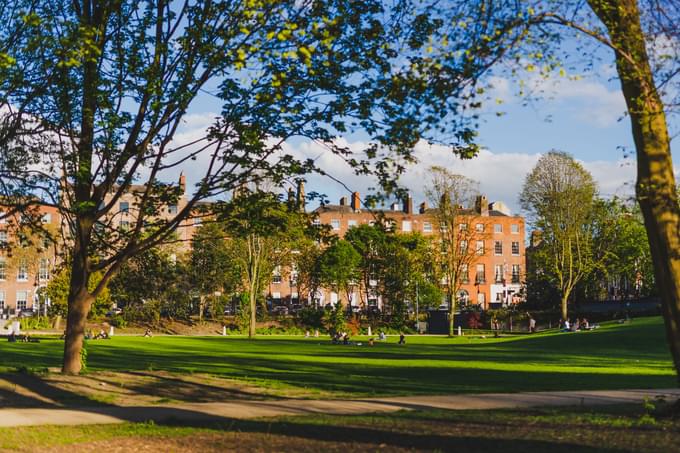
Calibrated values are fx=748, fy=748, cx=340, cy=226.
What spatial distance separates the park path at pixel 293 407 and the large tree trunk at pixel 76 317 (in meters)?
5.29

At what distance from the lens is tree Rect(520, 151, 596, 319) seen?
2640 inches

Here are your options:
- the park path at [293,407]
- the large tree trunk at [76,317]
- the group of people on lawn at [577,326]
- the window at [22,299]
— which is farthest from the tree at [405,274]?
the park path at [293,407]

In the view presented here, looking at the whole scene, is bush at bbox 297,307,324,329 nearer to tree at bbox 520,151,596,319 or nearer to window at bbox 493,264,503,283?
tree at bbox 520,151,596,319

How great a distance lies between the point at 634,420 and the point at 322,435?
16.2ft

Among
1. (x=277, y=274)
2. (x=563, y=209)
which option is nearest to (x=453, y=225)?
(x=563, y=209)

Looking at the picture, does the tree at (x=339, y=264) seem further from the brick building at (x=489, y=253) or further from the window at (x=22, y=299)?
the window at (x=22, y=299)

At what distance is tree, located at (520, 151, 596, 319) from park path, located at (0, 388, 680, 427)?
5257cm

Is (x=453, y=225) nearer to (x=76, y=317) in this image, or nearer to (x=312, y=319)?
(x=312, y=319)

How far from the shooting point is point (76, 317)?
64.1 feet

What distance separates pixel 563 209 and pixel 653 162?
191 ft

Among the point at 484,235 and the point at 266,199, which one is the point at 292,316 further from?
the point at 266,199

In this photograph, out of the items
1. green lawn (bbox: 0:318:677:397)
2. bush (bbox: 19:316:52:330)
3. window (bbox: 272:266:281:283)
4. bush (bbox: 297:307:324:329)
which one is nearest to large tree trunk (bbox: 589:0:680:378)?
green lawn (bbox: 0:318:677:397)

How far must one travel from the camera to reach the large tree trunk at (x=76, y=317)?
19.4m

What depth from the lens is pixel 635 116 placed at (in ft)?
38.1
